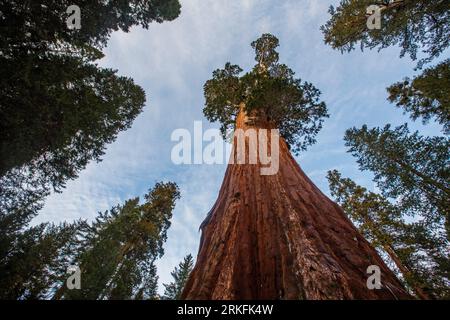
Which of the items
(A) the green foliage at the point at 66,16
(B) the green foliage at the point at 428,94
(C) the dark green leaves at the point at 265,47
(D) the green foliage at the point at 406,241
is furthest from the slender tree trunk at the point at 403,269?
(A) the green foliage at the point at 66,16

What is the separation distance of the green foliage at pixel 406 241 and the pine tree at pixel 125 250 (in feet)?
40.2

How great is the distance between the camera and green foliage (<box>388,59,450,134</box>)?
7.92 m

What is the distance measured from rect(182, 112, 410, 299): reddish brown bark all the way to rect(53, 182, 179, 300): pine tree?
33.3 ft

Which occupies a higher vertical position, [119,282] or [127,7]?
[127,7]

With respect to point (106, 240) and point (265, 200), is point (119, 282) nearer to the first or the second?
point (106, 240)

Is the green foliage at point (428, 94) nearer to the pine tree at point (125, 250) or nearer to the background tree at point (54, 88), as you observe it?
the background tree at point (54, 88)

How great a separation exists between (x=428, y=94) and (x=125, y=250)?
1701cm

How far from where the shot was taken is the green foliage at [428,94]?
7.92 metres

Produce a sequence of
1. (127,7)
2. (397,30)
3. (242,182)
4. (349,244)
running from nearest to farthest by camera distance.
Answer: (349,244) < (242,182) < (127,7) < (397,30)

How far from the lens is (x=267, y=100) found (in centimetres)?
875

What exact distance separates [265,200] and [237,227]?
1.04 meters

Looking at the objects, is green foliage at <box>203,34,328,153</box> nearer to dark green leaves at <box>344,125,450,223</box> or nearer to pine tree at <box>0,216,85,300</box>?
dark green leaves at <box>344,125,450,223</box>

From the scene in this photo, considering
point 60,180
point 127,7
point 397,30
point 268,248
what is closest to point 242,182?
point 268,248

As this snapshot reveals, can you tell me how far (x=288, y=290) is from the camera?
3.10 metres
